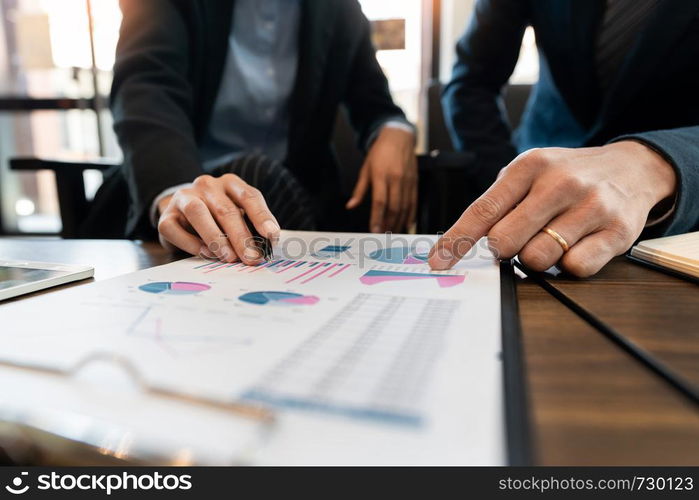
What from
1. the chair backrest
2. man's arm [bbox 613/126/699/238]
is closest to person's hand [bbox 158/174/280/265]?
man's arm [bbox 613/126/699/238]

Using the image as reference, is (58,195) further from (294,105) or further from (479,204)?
(479,204)

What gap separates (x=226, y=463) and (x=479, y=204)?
0.29 metres

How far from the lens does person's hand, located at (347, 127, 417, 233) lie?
87 centimetres

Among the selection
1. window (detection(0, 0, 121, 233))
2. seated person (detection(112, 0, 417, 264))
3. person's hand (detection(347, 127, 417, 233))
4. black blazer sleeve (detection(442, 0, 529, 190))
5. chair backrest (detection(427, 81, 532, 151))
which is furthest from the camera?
window (detection(0, 0, 121, 233))

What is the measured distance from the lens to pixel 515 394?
6.5 inches

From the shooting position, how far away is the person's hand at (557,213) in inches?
13.9

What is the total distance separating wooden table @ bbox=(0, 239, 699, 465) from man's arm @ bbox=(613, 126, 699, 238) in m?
0.09

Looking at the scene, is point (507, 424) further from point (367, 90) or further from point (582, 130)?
point (367, 90)

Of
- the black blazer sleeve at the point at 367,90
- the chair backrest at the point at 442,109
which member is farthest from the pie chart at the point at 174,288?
the chair backrest at the point at 442,109

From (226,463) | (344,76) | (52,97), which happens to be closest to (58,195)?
(344,76)

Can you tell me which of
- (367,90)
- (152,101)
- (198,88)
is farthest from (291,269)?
(367,90)

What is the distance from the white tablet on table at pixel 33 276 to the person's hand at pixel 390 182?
537 millimetres

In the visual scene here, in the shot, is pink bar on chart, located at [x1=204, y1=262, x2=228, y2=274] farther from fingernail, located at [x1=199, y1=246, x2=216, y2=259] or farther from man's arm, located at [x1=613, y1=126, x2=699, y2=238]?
man's arm, located at [x1=613, y1=126, x2=699, y2=238]

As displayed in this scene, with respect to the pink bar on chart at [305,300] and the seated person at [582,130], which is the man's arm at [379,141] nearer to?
the seated person at [582,130]
